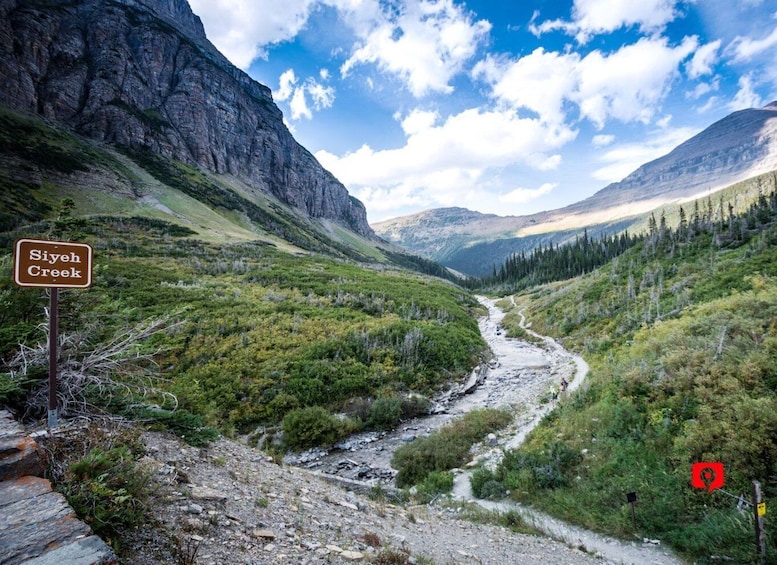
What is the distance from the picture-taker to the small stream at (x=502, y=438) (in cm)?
830

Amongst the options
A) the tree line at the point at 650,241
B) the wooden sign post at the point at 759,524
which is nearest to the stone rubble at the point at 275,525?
the wooden sign post at the point at 759,524

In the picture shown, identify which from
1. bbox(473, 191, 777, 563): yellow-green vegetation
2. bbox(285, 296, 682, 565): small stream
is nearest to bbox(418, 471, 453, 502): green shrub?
bbox(285, 296, 682, 565): small stream

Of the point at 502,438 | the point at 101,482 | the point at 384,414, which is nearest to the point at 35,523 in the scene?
the point at 101,482

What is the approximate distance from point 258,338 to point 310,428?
8.45 m

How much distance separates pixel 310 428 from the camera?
52.9 ft

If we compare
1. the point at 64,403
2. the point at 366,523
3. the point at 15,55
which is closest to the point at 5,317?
the point at 64,403

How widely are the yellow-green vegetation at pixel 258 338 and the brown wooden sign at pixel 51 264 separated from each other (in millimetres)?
1971

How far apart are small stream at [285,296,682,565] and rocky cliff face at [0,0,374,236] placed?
424 feet

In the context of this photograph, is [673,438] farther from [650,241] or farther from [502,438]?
[650,241]

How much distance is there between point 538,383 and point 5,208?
7579cm

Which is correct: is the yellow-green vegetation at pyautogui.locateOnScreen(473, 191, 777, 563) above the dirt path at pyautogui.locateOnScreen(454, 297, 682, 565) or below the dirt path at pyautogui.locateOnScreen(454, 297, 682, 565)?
above

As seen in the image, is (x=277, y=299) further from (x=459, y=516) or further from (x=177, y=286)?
(x=459, y=516)

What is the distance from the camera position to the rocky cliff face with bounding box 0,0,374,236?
96.1 m

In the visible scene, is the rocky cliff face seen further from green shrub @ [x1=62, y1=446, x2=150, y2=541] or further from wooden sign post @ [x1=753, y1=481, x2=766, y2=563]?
wooden sign post @ [x1=753, y1=481, x2=766, y2=563]
